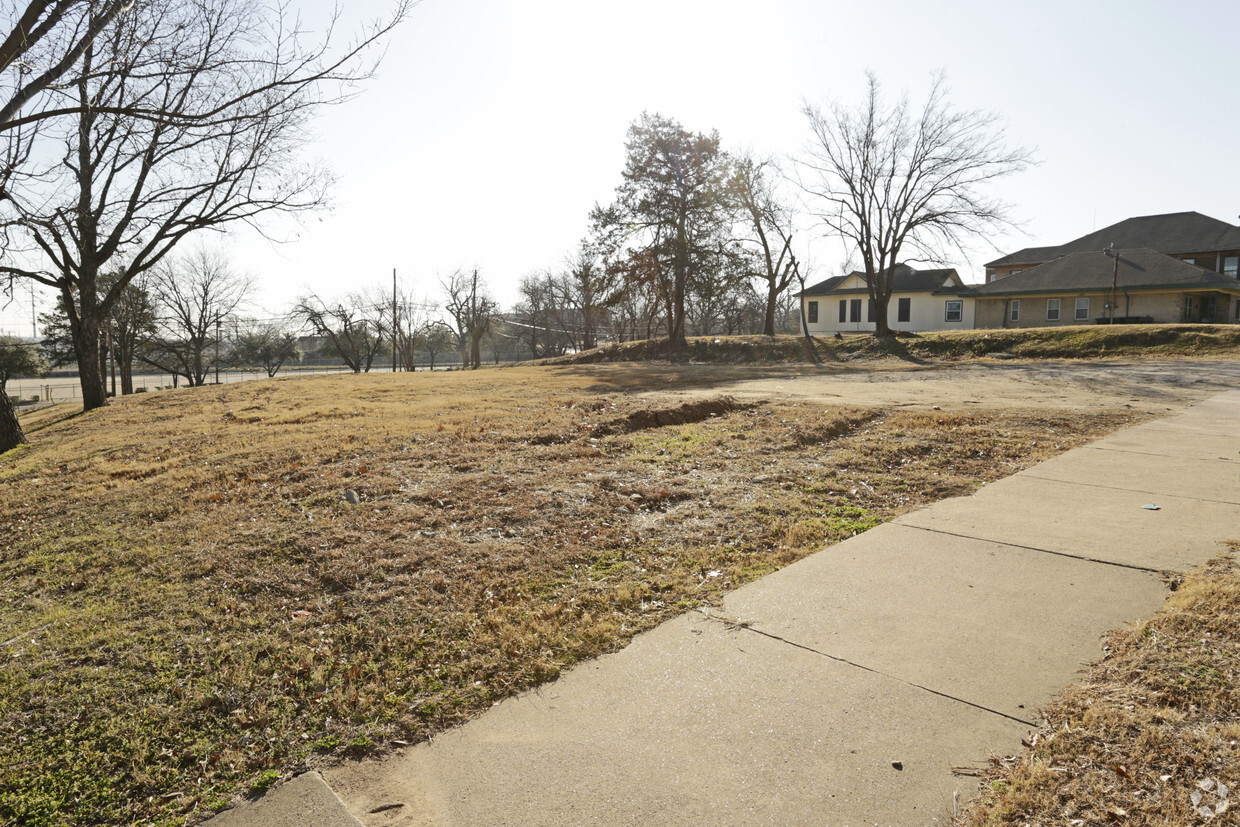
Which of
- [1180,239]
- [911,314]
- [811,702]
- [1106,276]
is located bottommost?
[811,702]

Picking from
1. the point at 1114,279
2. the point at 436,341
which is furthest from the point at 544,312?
the point at 1114,279

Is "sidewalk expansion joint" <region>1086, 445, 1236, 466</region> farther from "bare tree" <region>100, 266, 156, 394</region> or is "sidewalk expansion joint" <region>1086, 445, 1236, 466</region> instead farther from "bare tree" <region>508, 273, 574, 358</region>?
"bare tree" <region>508, 273, 574, 358</region>

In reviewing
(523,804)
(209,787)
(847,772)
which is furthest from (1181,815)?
(209,787)

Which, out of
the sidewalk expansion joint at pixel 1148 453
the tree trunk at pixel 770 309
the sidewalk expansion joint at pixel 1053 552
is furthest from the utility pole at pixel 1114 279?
the sidewalk expansion joint at pixel 1053 552

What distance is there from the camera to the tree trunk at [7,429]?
11.7 m

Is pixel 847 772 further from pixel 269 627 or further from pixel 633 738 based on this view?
pixel 269 627

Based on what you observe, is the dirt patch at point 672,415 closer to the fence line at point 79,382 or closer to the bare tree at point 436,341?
the fence line at point 79,382

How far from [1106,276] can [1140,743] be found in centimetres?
3907

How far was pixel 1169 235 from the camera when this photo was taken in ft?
138

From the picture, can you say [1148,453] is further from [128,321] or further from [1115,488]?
[128,321]

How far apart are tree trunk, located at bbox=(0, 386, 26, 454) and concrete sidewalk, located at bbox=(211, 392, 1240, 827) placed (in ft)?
42.9

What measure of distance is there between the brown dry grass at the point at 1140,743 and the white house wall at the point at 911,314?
4037 centimetres

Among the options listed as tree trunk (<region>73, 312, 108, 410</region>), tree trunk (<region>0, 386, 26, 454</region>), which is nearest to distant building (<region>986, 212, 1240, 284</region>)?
tree trunk (<region>73, 312, 108, 410</region>)

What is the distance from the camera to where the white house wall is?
137 ft
